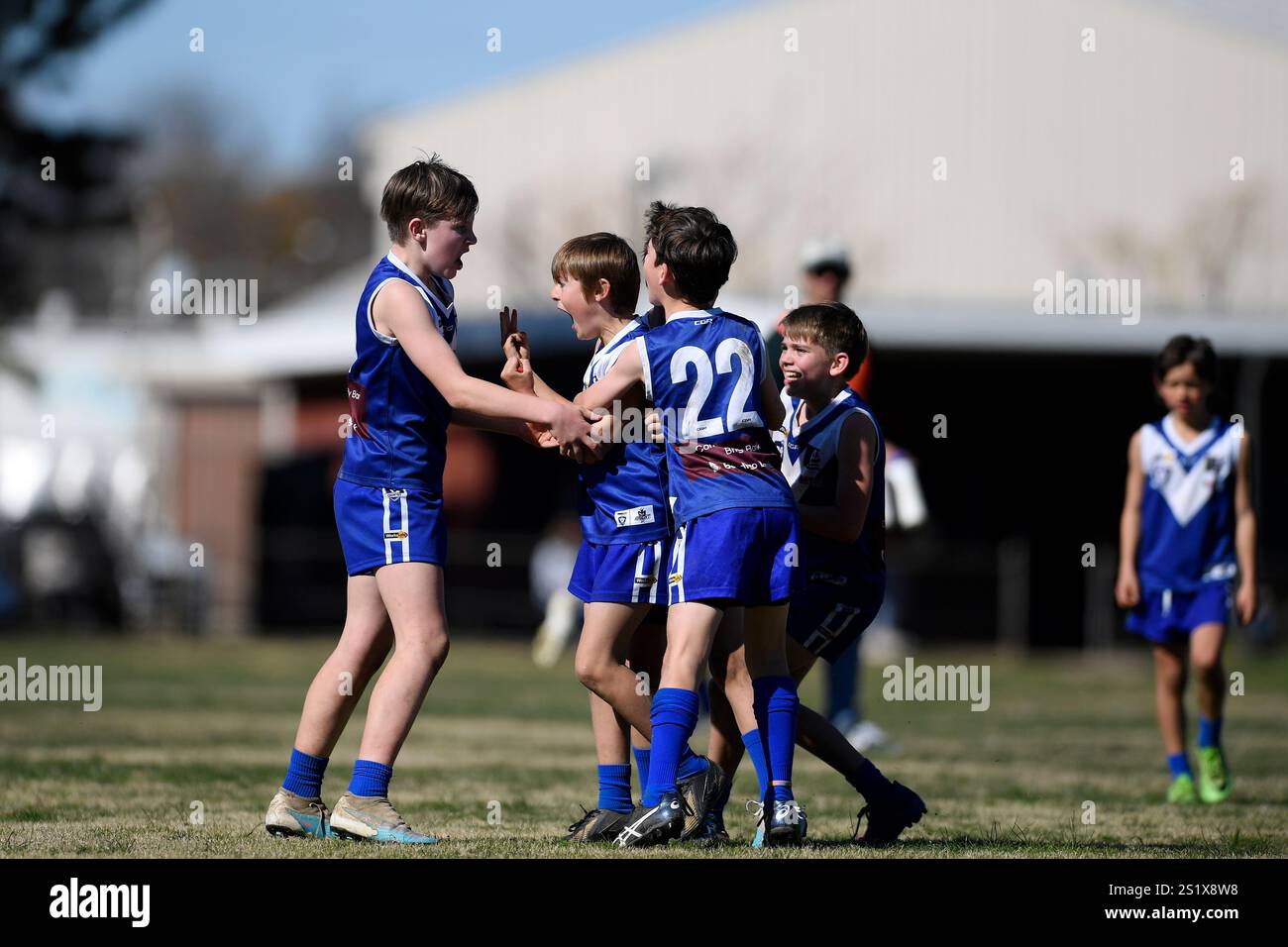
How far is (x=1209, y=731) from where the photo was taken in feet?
29.5

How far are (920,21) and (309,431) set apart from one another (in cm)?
1559

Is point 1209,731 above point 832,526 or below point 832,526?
below

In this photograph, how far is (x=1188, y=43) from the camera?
37.6m

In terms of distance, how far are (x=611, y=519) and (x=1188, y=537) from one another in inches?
161

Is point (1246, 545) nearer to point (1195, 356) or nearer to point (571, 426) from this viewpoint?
point (1195, 356)

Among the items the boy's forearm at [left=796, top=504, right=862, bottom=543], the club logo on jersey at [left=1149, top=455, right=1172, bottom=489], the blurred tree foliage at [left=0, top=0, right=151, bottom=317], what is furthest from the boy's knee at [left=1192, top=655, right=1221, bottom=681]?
the blurred tree foliage at [left=0, top=0, right=151, bottom=317]

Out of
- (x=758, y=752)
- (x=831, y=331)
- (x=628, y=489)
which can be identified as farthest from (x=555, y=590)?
(x=758, y=752)

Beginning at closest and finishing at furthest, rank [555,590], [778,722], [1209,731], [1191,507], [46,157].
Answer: [778,722] < [1209,731] < [1191,507] < [46,157] < [555,590]

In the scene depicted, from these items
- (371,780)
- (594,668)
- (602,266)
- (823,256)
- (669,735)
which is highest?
(823,256)

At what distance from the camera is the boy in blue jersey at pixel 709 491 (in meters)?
6.06

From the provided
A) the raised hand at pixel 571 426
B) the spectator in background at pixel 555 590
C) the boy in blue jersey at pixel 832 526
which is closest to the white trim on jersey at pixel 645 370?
the raised hand at pixel 571 426

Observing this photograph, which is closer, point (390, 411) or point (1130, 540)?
point (390, 411)

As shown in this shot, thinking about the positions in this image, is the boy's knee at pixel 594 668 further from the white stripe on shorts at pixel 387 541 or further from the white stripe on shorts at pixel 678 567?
the white stripe on shorts at pixel 387 541
